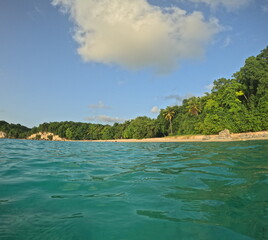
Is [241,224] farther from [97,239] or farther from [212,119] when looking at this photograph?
[212,119]

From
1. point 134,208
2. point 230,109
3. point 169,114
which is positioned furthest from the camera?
point 169,114

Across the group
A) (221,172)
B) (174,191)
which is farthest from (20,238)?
(221,172)

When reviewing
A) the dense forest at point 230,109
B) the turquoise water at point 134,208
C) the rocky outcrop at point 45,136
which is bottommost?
the turquoise water at point 134,208

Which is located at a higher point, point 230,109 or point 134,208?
point 230,109

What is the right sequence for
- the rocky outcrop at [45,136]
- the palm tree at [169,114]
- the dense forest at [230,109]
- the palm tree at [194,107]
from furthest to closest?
the rocky outcrop at [45,136] < the palm tree at [169,114] < the palm tree at [194,107] < the dense forest at [230,109]

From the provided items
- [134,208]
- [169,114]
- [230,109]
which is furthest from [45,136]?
[134,208]

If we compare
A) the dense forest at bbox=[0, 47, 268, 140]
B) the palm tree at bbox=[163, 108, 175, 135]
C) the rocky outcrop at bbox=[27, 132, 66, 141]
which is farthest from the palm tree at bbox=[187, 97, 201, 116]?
the rocky outcrop at bbox=[27, 132, 66, 141]

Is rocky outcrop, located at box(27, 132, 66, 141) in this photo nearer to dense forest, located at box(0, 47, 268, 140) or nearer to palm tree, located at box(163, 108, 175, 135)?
dense forest, located at box(0, 47, 268, 140)

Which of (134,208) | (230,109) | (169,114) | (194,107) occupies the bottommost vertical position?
(134,208)

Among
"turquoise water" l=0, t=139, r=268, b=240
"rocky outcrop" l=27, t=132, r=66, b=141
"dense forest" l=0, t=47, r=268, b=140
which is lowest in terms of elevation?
"turquoise water" l=0, t=139, r=268, b=240

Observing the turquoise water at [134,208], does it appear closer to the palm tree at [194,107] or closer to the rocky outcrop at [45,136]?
the palm tree at [194,107]

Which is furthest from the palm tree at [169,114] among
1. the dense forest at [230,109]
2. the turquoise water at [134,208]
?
the turquoise water at [134,208]

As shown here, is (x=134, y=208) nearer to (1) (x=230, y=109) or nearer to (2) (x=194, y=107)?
(1) (x=230, y=109)

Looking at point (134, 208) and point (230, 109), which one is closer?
point (134, 208)
